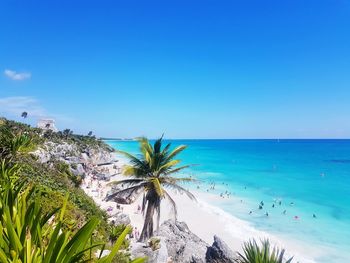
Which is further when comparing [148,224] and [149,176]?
[149,176]

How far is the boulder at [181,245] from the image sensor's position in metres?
14.3

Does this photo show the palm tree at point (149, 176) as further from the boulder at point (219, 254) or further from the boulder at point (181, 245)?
the boulder at point (219, 254)

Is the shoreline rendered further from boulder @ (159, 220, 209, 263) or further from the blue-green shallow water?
boulder @ (159, 220, 209, 263)

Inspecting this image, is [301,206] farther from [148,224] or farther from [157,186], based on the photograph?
[157,186]

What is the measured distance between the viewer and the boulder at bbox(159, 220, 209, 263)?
14.3 m

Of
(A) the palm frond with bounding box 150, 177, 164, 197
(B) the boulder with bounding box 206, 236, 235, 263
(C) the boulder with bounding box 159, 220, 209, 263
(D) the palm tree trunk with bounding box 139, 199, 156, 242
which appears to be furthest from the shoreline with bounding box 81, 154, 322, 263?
(B) the boulder with bounding box 206, 236, 235, 263

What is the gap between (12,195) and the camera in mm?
4258

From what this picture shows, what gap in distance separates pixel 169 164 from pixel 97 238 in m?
6.38

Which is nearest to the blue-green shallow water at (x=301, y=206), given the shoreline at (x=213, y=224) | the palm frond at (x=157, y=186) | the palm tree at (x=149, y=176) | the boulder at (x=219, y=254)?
the shoreline at (x=213, y=224)

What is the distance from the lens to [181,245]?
1509 cm

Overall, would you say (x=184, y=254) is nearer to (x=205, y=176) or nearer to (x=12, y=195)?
(x=12, y=195)

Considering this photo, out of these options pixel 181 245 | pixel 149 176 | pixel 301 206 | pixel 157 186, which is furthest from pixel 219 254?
pixel 301 206

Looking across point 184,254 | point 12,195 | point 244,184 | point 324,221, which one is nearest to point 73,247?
point 12,195

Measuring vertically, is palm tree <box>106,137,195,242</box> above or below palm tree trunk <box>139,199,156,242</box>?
above
